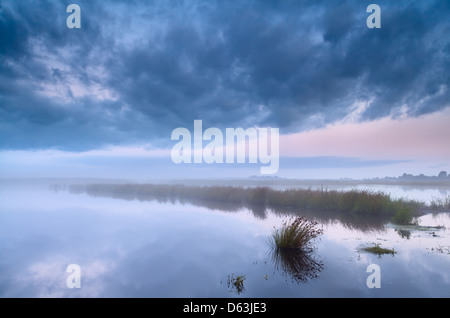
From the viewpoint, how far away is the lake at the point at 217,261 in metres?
8.45

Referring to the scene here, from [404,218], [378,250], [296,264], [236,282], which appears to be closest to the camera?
[236,282]

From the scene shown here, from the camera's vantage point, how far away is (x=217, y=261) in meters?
11.4

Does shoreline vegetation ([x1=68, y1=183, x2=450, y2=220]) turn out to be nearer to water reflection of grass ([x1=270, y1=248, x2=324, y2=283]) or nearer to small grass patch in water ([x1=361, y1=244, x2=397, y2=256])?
small grass patch in water ([x1=361, y1=244, x2=397, y2=256])

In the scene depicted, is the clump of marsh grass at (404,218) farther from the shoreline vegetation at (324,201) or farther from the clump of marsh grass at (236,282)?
the clump of marsh grass at (236,282)

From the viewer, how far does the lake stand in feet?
27.7

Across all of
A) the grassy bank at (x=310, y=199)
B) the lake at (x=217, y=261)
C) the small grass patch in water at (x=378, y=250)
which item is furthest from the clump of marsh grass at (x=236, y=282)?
the grassy bank at (x=310, y=199)

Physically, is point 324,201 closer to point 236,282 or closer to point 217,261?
point 217,261

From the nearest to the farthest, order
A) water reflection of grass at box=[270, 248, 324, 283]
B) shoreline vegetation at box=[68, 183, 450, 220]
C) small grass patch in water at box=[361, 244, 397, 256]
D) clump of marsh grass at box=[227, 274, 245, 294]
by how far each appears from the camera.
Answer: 1. clump of marsh grass at box=[227, 274, 245, 294]
2. water reflection of grass at box=[270, 248, 324, 283]
3. small grass patch in water at box=[361, 244, 397, 256]
4. shoreline vegetation at box=[68, 183, 450, 220]

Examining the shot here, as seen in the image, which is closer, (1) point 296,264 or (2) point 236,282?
(2) point 236,282

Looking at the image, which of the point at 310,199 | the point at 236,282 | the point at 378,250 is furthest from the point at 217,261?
the point at 310,199

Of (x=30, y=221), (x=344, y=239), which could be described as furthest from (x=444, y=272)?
(x=30, y=221)

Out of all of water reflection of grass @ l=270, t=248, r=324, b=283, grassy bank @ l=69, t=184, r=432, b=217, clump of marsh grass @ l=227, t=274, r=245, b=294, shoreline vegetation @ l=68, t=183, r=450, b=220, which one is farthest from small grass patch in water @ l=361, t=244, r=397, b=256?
grassy bank @ l=69, t=184, r=432, b=217
